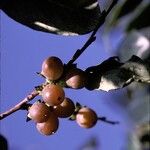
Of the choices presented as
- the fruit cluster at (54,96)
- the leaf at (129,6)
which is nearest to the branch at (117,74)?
the fruit cluster at (54,96)

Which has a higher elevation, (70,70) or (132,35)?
(70,70)

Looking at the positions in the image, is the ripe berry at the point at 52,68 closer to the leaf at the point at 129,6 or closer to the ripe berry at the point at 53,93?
the ripe berry at the point at 53,93

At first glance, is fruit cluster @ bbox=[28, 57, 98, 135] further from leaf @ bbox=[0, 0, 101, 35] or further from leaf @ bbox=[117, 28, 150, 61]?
leaf @ bbox=[117, 28, 150, 61]

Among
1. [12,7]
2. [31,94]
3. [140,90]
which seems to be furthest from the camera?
[140,90]

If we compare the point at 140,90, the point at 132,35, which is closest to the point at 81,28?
the point at 132,35

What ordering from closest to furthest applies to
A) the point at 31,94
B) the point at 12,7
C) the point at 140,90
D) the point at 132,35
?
the point at 31,94 → the point at 12,7 → the point at 132,35 → the point at 140,90

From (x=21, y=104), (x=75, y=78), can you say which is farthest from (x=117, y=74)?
(x=21, y=104)

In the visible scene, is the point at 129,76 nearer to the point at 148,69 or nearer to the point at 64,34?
the point at 148,69

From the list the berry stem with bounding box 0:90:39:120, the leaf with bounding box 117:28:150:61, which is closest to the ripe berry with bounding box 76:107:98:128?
the berry stem with bounding box 0:90:39:120
